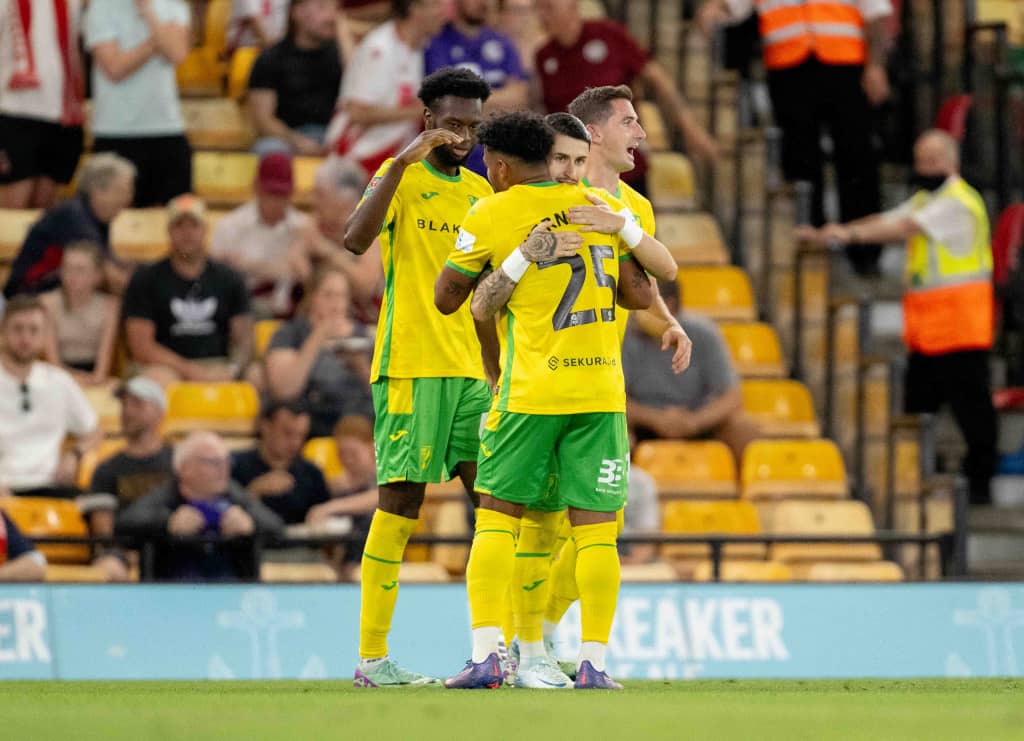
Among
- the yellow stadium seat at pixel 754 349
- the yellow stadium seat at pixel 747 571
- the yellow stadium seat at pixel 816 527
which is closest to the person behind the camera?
the yellow stadium seat at pixel 747 571

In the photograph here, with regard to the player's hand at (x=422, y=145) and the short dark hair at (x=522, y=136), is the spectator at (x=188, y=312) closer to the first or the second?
the player's hand at (x=422, y=145)

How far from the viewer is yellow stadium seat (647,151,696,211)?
15.5 metres

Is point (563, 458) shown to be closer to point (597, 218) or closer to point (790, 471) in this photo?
point (597, 218)

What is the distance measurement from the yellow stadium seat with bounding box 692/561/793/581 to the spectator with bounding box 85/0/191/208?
4.39 metres

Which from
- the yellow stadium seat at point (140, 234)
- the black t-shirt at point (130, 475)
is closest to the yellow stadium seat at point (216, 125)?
the yellow stadium seat at point (140, 234)

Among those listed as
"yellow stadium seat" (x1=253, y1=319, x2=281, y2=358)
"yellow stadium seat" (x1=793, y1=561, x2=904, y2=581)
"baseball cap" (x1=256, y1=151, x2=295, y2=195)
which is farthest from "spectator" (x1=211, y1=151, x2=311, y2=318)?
"yellow stadium seat" (x1=793, y1=561, x2=904, y2=581)

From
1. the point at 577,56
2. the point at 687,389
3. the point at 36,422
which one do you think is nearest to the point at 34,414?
the point at 36,422

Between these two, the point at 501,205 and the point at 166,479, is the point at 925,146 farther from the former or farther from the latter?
the point at 501,205

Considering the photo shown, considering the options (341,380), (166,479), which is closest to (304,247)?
(341,380)

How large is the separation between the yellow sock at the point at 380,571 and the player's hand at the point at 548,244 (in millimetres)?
1301

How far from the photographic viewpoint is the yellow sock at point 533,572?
820 cm

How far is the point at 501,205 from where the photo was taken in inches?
309

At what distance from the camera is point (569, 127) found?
800cm

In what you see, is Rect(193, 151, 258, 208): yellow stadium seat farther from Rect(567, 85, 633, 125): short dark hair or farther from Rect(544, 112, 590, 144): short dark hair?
Rect(544, 112, 590, 144): short dark hair
